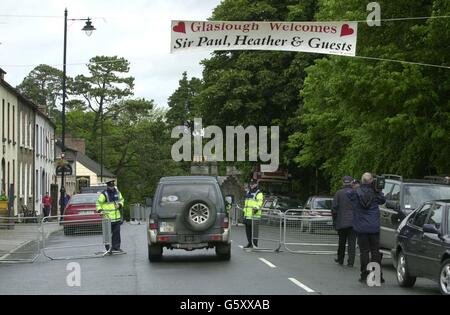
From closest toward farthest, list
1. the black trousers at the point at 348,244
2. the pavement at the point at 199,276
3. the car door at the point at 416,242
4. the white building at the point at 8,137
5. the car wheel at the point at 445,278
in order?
1. the car wheel at the point at 445,278
2. the pavement at the point at 199,276
3. the car door at the point at 416,242
4. the black trousers at the point at 348,244
5. the white building at the point at 8,137

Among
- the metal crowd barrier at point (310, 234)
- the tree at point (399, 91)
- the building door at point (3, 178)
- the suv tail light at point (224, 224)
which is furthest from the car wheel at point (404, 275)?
the building door at point (3, 178)

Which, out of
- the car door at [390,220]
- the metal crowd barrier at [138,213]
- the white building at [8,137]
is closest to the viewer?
→ the car door at [390,220]

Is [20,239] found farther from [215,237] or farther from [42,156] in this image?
[42,156]

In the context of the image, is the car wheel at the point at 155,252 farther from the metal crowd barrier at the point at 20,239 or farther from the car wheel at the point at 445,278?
the car wheel at the point at 445,278

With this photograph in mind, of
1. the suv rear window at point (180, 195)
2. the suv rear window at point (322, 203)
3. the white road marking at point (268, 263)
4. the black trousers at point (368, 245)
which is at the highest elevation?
the suv rear window at point (180, 195)

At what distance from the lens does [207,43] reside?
19672 millimetres

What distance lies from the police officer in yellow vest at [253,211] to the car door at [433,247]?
8258mm

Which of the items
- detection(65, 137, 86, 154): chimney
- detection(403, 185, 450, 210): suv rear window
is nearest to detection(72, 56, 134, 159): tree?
detection(65, 137, 86, 154): chimney

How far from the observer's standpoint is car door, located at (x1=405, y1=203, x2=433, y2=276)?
44.8 feet

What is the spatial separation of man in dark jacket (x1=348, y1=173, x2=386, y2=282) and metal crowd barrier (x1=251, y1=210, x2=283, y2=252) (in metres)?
7.32

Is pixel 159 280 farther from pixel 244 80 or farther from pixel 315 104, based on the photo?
pixel 244 80

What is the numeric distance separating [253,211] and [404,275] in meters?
7.81

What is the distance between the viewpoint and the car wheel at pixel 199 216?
17.7 m

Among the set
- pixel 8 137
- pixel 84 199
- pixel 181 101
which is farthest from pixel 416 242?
pixel 181 101
